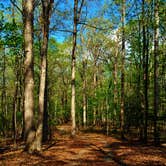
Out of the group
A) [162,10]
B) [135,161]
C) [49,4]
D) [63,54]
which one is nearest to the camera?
[135,161]

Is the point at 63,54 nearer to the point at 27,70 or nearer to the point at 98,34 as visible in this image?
the point at 98,34

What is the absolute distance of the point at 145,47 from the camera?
19844 millimetres

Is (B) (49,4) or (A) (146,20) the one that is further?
(A) (146,20)

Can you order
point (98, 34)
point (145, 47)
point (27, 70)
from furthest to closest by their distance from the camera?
point (98, 34)
point (145, 47)
point (27, 70)

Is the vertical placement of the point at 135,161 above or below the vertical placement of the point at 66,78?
below

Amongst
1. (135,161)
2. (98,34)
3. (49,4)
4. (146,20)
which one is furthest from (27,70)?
(98,34)

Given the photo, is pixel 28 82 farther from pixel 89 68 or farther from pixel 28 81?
pixel 89 68

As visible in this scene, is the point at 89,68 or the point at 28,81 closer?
the point at 28,81

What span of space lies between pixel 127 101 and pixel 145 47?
1458cm

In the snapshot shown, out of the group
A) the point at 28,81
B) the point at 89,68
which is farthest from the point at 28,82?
the point at 89,68

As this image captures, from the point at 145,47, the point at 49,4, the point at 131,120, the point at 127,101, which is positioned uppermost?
the point at 49,4

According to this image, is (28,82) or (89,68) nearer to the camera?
(28,82)

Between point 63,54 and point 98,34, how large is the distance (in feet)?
24.3

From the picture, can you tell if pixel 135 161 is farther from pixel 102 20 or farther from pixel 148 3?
pixel 102 20
